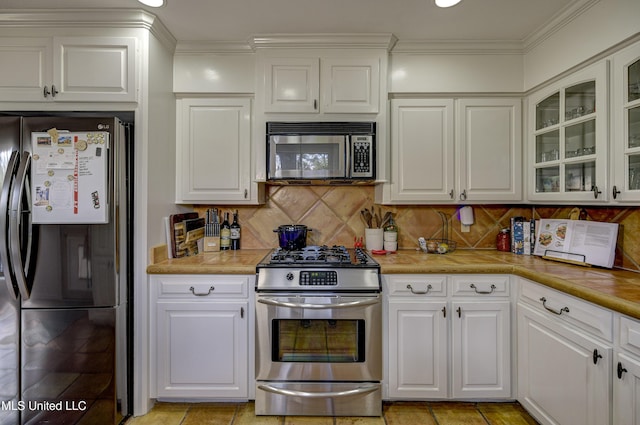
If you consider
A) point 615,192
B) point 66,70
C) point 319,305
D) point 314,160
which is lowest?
point 319,305

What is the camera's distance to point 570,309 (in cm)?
145

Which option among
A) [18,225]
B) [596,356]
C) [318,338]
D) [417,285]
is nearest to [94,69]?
[18,225]

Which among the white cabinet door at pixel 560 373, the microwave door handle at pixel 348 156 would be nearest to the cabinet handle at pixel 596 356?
the white cabinet door at pixel 560 373

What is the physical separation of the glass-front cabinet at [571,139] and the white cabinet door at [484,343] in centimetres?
81

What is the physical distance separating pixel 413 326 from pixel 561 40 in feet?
6.53

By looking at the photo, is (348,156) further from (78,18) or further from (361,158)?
(78,18)

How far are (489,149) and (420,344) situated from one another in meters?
1.46

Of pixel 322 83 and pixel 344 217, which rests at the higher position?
pixel 322 83

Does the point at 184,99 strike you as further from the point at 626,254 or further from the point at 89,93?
the point at 626,254

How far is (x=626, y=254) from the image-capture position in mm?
1786

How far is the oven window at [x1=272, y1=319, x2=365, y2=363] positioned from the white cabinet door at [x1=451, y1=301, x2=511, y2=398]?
599mm

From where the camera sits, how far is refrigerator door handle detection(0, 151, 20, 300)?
1582 millimetres

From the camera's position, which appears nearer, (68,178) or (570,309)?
(570,309)

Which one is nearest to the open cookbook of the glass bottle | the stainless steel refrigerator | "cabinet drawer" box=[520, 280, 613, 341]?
"cabinet drawer" box=[520, 280, 613, 341]
